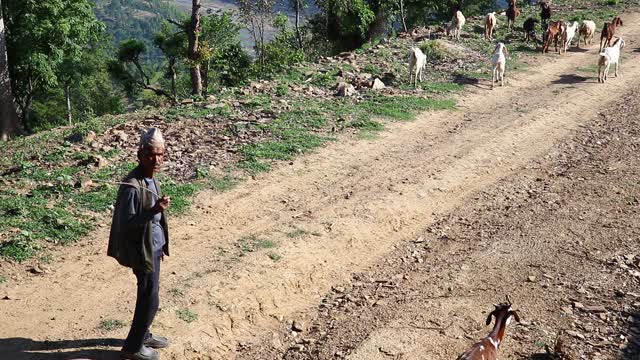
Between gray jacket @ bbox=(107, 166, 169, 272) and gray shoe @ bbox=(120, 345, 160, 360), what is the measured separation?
2.71 ft

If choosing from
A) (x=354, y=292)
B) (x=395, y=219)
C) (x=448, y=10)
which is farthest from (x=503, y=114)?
(x=448, y=10)

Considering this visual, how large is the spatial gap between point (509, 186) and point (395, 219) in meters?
2.26

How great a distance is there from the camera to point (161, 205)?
4.24 m

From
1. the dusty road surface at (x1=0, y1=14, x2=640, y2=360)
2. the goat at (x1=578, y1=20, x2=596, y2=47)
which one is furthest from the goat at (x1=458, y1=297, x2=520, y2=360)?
the goat at (x1=578, y1=20, x2=596, y2=47)

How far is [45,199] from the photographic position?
7559mm

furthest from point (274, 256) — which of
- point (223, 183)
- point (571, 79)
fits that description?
point (571, 79)

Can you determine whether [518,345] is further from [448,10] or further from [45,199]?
[448,10]

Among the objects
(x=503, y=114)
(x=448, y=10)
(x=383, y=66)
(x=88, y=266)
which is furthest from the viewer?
(x=448, y=10)

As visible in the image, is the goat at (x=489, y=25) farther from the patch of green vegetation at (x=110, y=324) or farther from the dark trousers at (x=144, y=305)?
the dark trousers at (x=144, y=305)

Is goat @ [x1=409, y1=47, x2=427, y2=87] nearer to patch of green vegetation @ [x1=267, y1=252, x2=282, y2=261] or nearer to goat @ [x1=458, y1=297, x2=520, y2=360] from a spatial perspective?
patch of green vegetation @ [x1=267, y1=252, x2=282, y2=261]

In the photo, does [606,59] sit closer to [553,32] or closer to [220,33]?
[553,32]

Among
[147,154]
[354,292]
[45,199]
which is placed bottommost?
[354,292]

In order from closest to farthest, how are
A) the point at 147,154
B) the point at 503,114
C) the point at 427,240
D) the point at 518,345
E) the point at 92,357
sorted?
the point at 147,154
the point at 92,357
the point at 518,345
the point at 427,240
the point at 503,114

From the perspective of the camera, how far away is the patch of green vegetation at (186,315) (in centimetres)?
556
